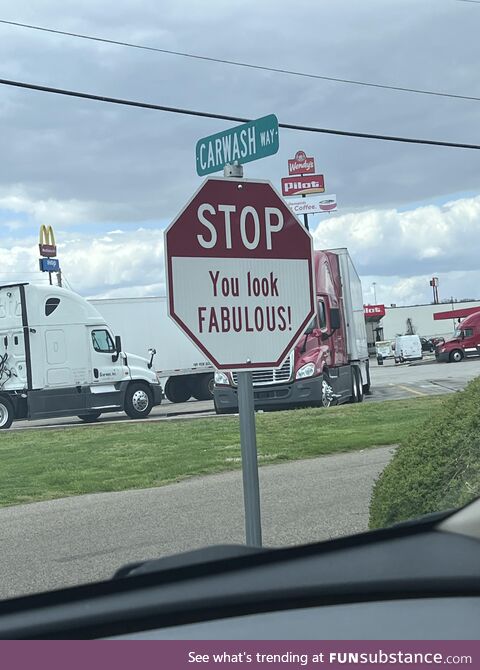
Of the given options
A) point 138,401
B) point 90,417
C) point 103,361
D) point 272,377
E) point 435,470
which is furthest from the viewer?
point 90,417

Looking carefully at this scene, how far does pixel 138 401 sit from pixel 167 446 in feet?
36.5

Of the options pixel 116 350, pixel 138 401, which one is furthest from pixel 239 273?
pixel 138 401

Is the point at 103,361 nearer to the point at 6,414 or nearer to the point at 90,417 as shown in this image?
the point at 90,417

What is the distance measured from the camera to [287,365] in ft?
68.3

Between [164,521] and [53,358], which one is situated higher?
[53,358]

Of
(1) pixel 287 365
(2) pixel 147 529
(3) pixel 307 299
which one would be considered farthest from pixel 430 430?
(1) pixel 287 365

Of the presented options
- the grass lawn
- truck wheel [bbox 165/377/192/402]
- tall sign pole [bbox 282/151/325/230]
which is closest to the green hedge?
the grass lawn

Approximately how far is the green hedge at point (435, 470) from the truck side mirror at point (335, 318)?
56.7ft

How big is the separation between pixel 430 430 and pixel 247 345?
1.36 m

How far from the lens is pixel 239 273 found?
3.97 m

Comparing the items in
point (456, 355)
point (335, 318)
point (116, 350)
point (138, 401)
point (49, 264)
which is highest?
point (49, 264)

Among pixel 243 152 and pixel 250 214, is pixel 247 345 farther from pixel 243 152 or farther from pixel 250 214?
pixel 243 152

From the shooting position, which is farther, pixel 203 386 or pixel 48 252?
pixel 48 252

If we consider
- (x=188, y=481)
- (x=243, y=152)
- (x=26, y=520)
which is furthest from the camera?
(x=188, y=481)
